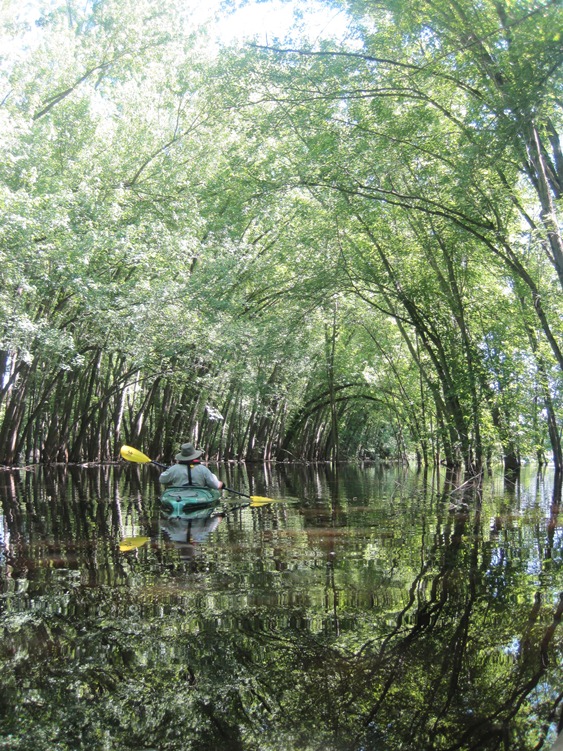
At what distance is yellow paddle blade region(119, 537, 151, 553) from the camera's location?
21.3 feet

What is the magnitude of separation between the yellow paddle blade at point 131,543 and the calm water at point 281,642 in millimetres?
21

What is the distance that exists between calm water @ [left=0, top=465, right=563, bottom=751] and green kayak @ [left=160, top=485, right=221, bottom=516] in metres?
1.91

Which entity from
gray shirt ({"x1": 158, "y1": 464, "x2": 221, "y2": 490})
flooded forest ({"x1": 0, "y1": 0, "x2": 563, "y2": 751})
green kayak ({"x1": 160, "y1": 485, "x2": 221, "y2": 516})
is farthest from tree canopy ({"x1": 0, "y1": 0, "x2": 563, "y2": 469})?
green kayak ({"x1": 160, "y1": 485, "x2": 221, "y2": 516})

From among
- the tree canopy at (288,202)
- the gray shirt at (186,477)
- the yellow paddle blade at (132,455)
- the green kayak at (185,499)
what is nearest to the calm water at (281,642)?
the green kayak at (185,499)

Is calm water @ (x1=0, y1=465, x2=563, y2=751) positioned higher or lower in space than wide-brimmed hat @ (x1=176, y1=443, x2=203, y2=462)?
lower

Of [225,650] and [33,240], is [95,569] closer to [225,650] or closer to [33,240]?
[225,650]

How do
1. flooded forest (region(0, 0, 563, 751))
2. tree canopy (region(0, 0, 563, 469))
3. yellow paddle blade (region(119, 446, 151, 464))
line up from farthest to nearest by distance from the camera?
yellow paddle blade (region(119, 446, 151, 464)), tree canopy (region(0, 0, 563, 469)), flooded forest (region(0, 0, 563, 751))

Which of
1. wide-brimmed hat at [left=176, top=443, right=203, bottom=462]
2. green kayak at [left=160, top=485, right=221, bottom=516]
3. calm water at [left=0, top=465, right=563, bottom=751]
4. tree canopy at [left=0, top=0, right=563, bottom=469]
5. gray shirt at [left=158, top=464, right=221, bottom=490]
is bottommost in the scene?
calm water at [left=0, top=465, right=563, bottom=751]

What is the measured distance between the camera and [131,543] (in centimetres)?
682

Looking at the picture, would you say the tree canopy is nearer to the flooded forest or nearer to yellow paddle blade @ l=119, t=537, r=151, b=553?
the flooded forest

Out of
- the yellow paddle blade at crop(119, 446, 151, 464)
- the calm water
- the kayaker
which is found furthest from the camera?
the yellow paddle blade at crop(119, 446, 151, 464)

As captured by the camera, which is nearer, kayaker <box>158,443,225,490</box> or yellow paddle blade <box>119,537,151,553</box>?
yellow paddle blade <box>119,537,151,553</box>

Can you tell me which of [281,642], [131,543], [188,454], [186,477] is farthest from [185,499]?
[281,642]

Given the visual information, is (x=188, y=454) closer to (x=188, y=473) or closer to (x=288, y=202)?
(x=188, y=473)
